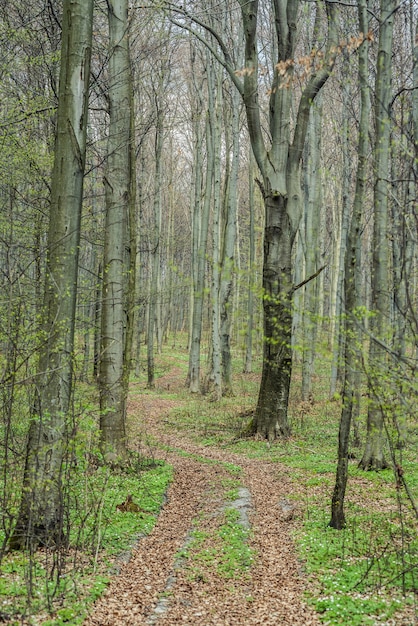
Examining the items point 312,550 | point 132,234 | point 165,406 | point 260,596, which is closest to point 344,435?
point 312,550

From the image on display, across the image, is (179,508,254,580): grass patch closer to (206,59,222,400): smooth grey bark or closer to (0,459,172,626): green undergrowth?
(0,459,172,626): green undergrowth

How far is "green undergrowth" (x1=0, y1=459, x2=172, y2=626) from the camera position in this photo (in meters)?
4.23

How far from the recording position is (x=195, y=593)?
5328mm

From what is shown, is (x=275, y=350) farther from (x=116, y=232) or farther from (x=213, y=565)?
(x=213, y=565)

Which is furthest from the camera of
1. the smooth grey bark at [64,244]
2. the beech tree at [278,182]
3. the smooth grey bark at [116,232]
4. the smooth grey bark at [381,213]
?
the beech tree at [278,182]

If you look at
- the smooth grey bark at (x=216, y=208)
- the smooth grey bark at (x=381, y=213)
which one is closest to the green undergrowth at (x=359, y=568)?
the smooth grey bark at (x=381, y=213)

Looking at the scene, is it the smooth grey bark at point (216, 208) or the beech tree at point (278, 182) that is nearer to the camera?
the beech tree at point (278, 182)

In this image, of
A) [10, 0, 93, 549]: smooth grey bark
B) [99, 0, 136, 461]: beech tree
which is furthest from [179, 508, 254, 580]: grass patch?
[99, 0, 136, 461]: beech tree

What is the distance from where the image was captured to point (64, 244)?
5.54 meters

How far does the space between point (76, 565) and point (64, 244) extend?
3.19 meters

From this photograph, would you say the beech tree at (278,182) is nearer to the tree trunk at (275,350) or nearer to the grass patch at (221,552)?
the tree trunk at (275,350)

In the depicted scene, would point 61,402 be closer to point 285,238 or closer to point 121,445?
point 121,445

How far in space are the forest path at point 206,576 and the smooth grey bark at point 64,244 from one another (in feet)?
3.49

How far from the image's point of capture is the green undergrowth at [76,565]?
4230 millimetres
